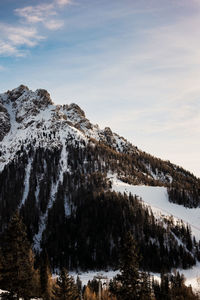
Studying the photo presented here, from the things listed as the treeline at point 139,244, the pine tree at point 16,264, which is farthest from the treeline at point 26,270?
the treeline at point 139,244

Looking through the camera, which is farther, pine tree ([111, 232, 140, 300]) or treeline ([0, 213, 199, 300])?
pine tree ([111, 232, 140, 300])

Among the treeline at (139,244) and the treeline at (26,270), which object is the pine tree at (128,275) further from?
the treeline at (139,244)

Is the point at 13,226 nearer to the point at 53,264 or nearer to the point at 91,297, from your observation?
the point at 91,297

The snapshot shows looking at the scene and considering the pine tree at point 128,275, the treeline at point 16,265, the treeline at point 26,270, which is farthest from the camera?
the pine tree at point 128,275

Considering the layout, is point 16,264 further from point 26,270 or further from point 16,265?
point 26,270

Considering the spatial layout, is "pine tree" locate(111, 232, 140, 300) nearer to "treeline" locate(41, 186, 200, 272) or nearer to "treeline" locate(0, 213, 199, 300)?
"treeline" locate(0, 213, 199, 300)

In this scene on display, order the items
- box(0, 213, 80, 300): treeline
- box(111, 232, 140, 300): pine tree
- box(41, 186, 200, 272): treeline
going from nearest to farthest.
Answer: box(0, 213, 80, 300): treeline
box(111, 232, 140, 300): pine tree
box(41, 186, 200, 272): treeline

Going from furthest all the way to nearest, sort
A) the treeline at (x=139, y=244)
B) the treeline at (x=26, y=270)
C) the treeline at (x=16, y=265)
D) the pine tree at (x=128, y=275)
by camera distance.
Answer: the treeline at (x=139, y=244) → the pine tree at (x=128, y=275) → the treeline at (x=26, y=270) → the treeline at (x=16, y=265)

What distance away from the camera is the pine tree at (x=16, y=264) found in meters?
37.3

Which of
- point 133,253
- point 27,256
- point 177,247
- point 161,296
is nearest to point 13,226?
point 27,256

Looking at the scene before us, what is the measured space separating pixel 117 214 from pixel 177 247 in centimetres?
4418

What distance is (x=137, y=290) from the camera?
42969 millimetres

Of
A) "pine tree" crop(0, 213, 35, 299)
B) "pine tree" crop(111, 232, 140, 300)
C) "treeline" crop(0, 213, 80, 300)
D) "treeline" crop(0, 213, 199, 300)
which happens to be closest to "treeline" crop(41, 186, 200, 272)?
"treeline" crop(0, 213, 199, 300)

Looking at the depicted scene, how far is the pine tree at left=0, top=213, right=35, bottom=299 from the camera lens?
37281 millimetres
